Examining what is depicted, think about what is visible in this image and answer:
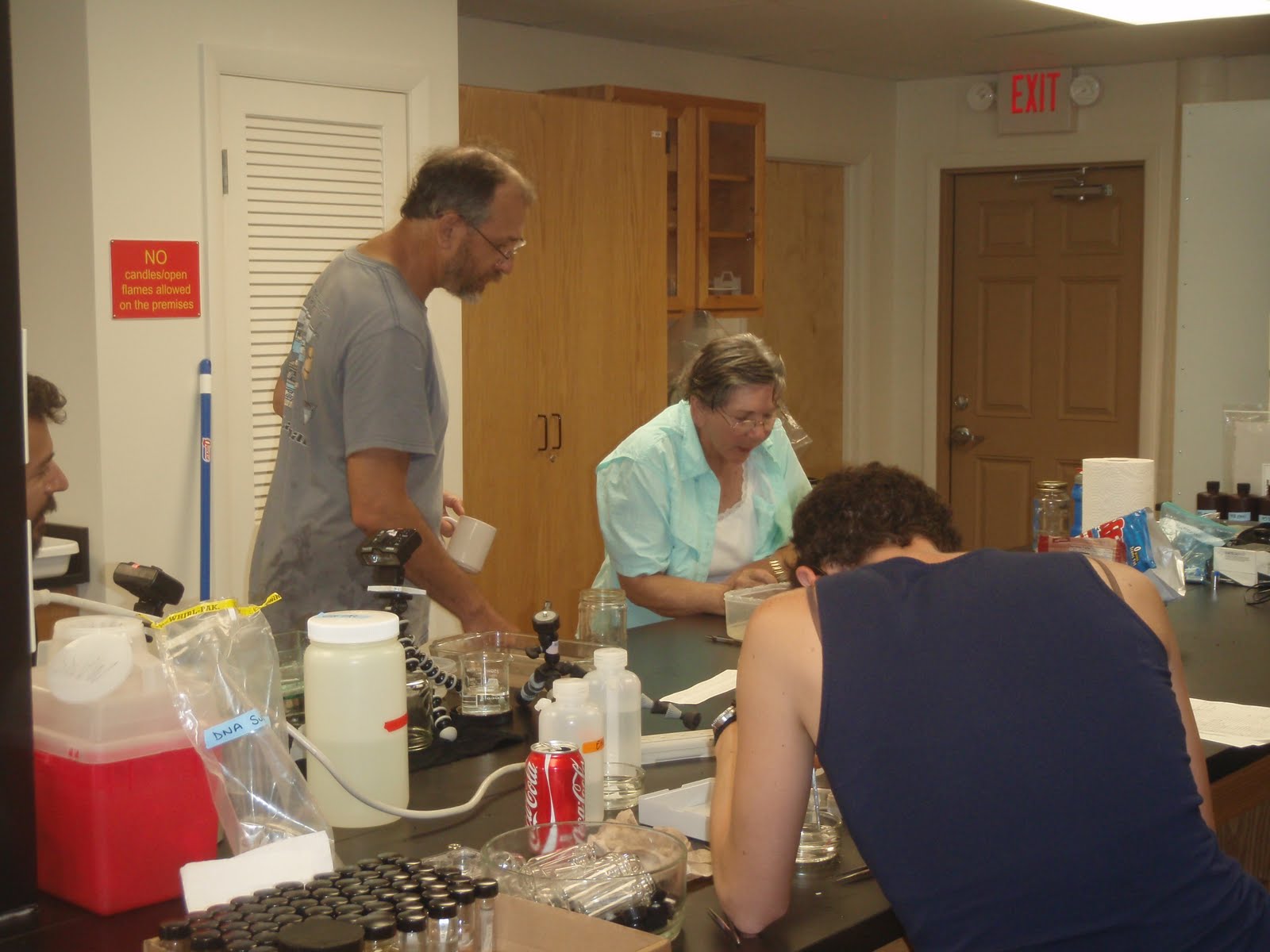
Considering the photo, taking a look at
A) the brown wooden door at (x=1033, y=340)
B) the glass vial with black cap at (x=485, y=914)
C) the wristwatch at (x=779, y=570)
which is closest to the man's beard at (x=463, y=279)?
the wristwatch at (x=779, y=570)

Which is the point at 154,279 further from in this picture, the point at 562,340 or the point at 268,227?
the point at 562,340

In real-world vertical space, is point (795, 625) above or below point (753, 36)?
below

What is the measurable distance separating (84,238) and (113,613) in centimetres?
201

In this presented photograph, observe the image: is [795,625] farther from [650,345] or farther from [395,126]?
[650,345]

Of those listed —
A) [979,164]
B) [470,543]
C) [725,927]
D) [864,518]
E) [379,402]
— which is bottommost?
[725,927]

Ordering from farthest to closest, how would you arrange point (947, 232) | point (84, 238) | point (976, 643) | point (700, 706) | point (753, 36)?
1. point (947, 232)
2. point (753, 36)
3. point (84, 238)
4. point (700, 706)
5. point (976, 643)

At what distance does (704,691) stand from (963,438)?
15.6 ft

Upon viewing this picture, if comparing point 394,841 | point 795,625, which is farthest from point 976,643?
point 394,841

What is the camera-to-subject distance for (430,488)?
2.79 metres

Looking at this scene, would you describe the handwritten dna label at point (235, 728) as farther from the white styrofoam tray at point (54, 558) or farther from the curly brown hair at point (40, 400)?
the white styrofoam tray at point (54, 558)

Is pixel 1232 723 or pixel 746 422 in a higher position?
pixel 746 422

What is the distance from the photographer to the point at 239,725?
1.50 meters

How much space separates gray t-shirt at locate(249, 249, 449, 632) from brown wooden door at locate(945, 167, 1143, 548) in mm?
4220

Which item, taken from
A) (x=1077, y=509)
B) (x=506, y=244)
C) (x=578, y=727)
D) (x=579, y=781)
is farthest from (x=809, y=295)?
(x=579, y=781)
